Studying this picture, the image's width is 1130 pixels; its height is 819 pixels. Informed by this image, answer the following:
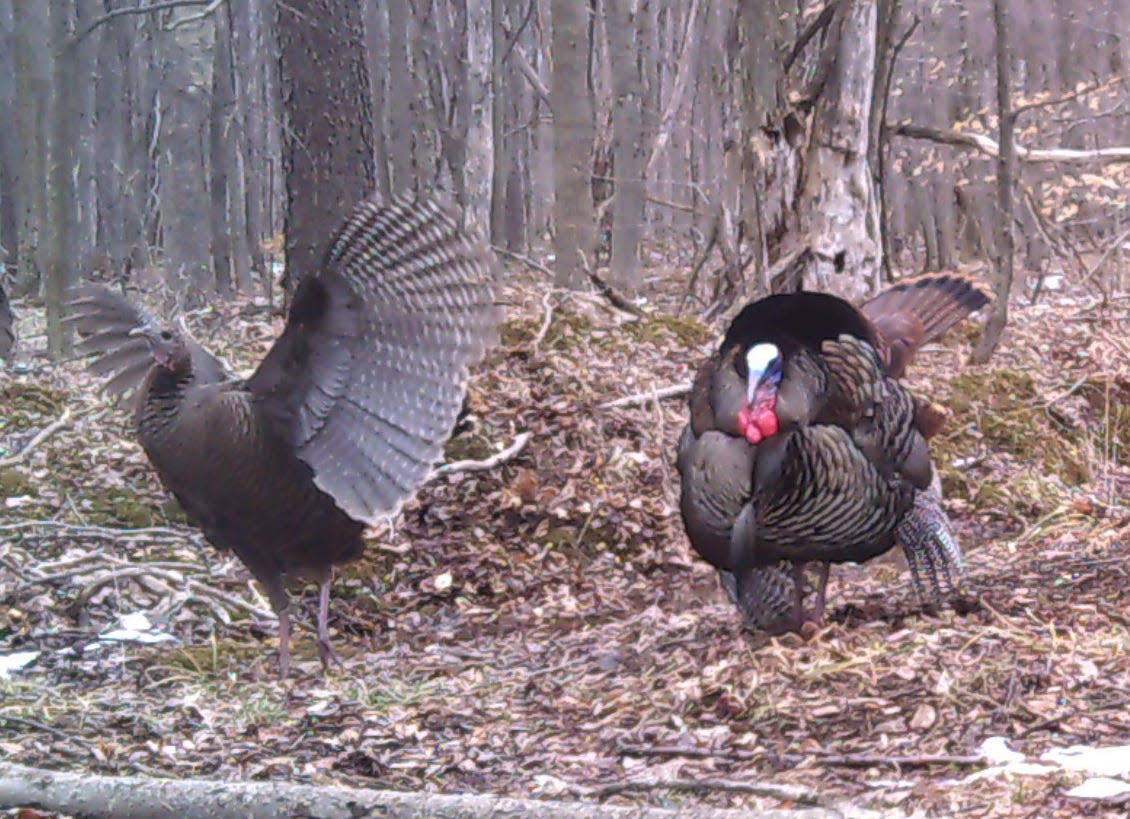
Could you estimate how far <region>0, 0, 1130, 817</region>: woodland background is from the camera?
3959mm

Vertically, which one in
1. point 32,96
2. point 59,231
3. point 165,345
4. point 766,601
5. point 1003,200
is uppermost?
point 32,96

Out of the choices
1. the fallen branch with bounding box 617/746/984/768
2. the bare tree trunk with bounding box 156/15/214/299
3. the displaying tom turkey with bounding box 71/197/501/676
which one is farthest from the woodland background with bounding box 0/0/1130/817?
the displaying tom turkey with bounding box 71/197/501/676

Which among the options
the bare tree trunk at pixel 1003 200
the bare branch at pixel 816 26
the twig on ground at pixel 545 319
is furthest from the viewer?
the bare tree trunk at pixel 1003 200

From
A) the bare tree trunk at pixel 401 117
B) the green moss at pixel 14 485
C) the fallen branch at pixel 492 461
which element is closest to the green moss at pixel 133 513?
the green moss at pixel 14 485

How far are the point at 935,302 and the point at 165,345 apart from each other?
10.2ft

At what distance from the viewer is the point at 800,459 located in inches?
177

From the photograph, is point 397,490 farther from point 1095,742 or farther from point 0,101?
point 0,101

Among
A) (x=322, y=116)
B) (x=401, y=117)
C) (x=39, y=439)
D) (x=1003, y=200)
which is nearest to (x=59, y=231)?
(x=401, y=117)

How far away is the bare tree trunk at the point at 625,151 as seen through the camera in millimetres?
16094

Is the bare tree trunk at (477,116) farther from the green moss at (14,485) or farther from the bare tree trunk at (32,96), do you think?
the green moss at (14,485)

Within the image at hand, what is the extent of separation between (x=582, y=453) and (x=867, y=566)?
1.76m

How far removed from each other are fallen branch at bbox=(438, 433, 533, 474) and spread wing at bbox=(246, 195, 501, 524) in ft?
6.15

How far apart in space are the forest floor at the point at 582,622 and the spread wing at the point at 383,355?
0.85 m

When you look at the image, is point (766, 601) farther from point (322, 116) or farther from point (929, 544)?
point (322, 116)
